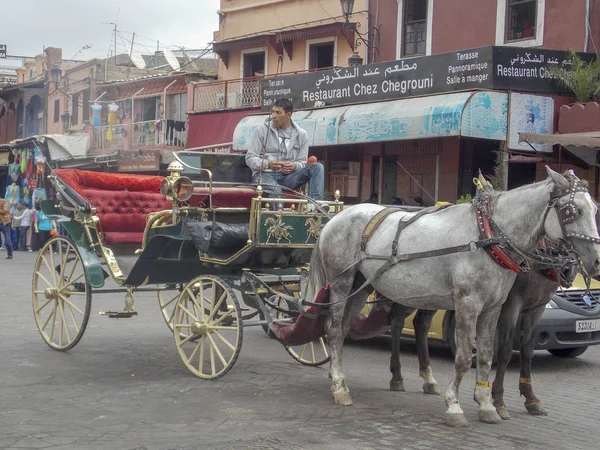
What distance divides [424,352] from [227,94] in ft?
61.4

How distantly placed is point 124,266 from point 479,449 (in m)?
4.37

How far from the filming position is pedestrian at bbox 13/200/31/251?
27.0 meters

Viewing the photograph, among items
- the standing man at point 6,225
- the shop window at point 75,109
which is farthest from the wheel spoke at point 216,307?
the shop window at point 75,109

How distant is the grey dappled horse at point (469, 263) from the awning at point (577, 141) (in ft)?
25.0

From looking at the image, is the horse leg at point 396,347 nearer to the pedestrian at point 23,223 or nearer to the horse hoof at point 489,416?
the horse hoof at point 489,416

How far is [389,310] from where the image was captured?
7.70 m

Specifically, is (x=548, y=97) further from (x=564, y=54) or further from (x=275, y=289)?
(x=275, y=289)

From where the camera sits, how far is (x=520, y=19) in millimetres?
18500

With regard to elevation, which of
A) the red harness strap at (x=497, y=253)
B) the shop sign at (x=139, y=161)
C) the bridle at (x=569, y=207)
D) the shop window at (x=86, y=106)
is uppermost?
the shop window at (x=86, y=106)

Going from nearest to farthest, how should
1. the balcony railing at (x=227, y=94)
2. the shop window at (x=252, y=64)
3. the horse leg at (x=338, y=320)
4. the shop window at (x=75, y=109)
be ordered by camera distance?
the horse leg at (x=338, y=320)
the balcony railing at (x=227, y=94)
the shop window at (x=252, y=64)
the shop window at (x=75, y=109)

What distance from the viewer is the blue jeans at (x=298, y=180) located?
8.23 meters

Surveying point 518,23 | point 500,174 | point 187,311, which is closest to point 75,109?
point 518,23

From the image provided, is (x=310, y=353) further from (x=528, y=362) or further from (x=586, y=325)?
(x=586, y=325)

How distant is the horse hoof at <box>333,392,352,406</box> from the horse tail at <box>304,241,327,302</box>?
930mm
